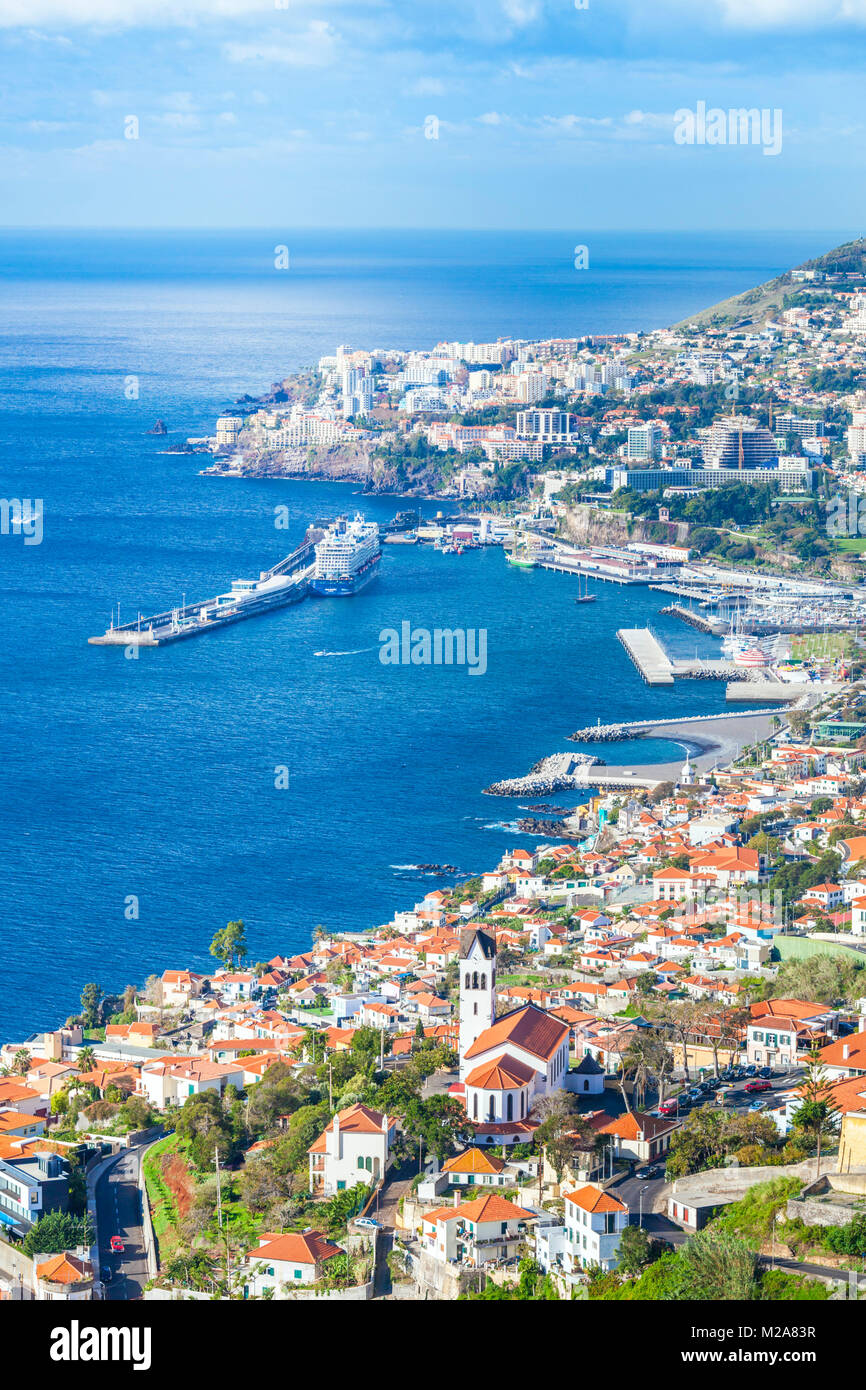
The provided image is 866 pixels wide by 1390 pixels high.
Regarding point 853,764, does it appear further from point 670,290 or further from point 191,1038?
point 670,290

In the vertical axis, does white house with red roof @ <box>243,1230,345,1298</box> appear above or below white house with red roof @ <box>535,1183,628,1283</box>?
below

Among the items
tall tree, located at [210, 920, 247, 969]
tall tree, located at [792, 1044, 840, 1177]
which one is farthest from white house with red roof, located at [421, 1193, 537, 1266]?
tall tree, located at [210, 920, 247, 969]

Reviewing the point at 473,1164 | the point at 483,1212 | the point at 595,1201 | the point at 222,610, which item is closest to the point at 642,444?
the point at 222,610

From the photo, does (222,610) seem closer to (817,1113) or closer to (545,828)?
(545,828)

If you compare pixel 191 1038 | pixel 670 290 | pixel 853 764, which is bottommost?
pixel 191 1038

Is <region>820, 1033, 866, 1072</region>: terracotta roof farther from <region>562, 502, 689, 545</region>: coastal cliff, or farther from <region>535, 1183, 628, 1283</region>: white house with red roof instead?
<region>562, 502, 689, 545</region>: coastal cliff
